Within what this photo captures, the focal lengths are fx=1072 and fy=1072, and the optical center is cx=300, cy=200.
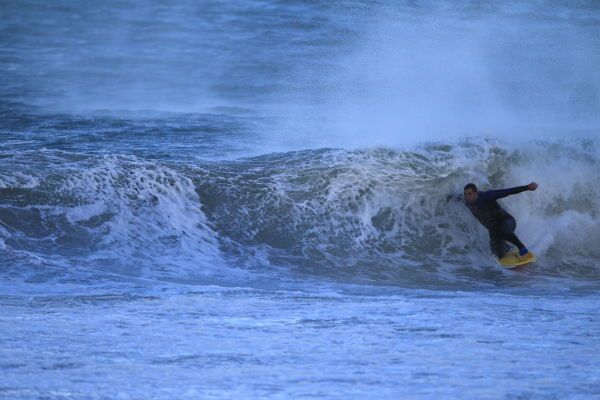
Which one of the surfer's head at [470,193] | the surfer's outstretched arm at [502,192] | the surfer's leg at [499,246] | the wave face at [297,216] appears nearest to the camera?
the wave face at [297,216]

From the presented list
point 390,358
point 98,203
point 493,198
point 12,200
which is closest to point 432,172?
point 493,198

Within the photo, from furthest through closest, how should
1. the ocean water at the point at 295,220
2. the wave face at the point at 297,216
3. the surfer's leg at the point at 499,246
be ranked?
the surfer's leg at the point at 499,246
the wave face at the point at 297,216
the ocean water at the point at 295,220

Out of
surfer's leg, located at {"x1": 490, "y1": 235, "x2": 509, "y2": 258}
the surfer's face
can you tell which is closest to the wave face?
surfer's leg, located at {"x1": 490, "y1": 235, "x2": 509, "y2": 258}

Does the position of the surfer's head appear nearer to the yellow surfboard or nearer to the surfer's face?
the surfer's face

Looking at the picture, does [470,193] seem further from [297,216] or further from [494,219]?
[297,216]

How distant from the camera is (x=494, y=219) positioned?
1096 cm

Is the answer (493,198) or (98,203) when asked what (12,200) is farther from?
(493,198)

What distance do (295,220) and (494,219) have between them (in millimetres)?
2209

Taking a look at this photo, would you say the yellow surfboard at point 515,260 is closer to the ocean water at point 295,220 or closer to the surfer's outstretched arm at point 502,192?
the ocean water at point 295,220

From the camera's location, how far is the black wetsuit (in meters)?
10.9

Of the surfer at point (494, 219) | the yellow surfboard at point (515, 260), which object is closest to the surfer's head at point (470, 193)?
the surfer at point (494, 219)

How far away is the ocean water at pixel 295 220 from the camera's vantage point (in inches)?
245

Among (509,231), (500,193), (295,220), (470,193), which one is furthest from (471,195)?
(295,220)

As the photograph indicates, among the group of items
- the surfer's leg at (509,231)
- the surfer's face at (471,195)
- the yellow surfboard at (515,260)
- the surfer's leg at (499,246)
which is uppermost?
the surfer's face at (471,195)
